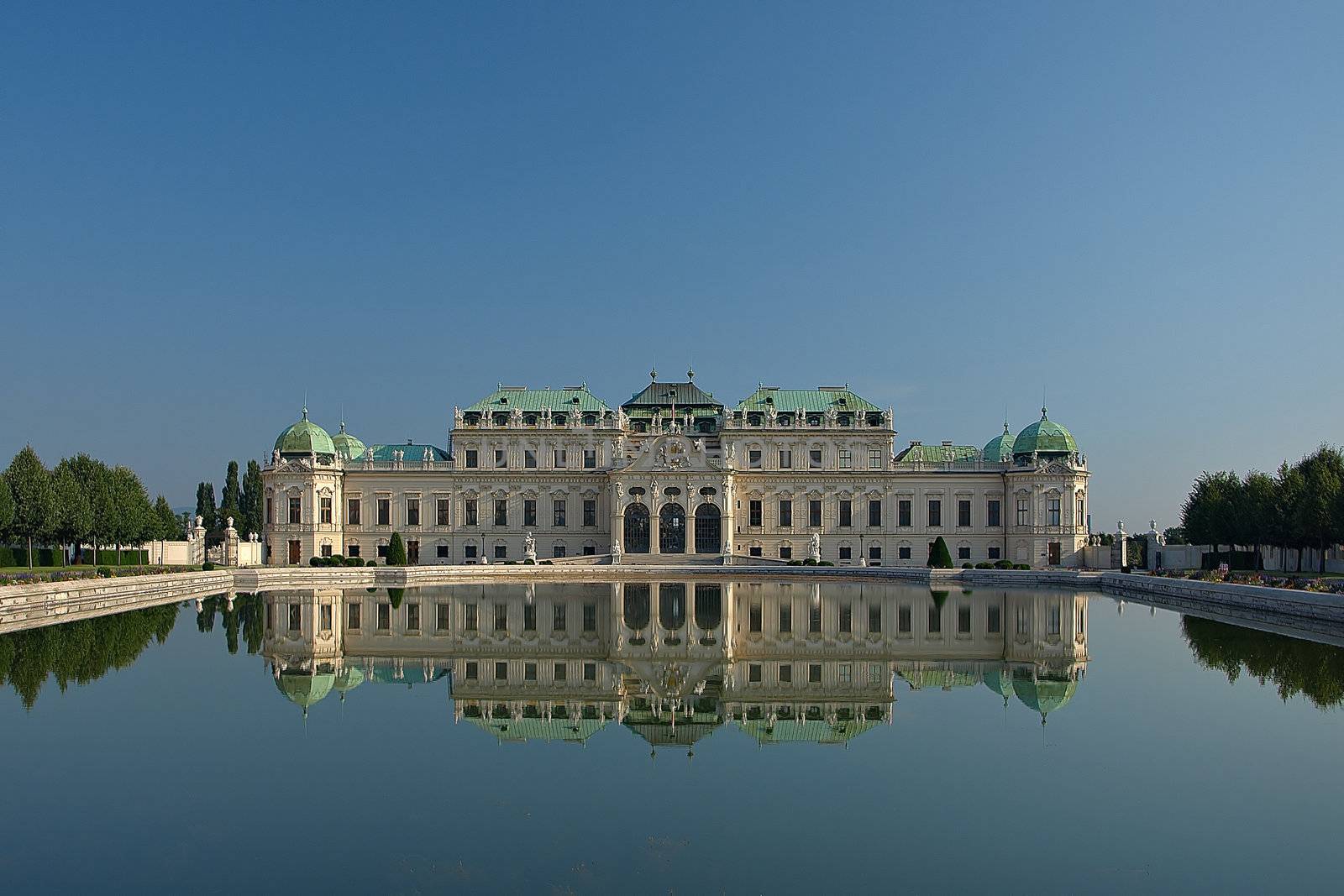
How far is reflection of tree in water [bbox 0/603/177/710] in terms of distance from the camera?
2239cm

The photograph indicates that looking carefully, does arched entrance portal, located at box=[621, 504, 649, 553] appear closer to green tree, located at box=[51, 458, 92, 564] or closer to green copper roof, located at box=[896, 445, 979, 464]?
green copper roof, located at box=[896, 445, 979, 464]

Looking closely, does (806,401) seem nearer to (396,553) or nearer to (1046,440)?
(1046,440)

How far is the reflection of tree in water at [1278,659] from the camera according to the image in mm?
21609

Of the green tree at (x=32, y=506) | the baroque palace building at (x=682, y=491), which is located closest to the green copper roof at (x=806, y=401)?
the baroque palace building at (x=682, y=491)

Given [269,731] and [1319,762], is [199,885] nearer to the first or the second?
[269,731]

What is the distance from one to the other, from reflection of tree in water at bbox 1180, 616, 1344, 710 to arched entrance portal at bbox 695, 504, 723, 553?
45975 mm

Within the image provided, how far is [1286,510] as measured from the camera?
58344 mm

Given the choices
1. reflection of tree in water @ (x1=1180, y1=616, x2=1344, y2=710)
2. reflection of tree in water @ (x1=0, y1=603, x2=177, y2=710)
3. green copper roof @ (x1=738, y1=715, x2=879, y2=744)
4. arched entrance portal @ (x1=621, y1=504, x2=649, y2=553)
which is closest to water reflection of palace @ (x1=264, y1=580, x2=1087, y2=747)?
green copper roof @ (x1=738, y1=715, x2=879, y2=744)

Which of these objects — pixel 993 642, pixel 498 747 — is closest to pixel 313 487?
pixel 993 642

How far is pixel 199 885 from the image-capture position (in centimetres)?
1066

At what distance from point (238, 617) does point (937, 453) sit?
59452mm

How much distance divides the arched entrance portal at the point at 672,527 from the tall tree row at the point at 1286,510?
34401mm

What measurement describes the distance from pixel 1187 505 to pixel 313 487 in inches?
2463

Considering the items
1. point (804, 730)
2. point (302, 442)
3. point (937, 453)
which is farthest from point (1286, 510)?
point (302, 442)
